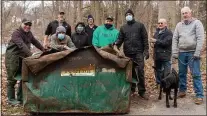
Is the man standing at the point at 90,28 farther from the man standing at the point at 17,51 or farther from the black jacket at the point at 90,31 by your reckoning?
the man standing at the point at 17,51

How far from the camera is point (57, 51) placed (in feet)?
21.9

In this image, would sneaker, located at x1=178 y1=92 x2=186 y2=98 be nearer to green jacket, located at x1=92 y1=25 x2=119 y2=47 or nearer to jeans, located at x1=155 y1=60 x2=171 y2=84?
jeans, located at x1=155 y1=60 x2=171 y2=84

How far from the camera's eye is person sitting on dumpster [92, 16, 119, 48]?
7.77 meters

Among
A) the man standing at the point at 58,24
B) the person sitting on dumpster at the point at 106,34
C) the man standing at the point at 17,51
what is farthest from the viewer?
the man standing at the point at 58,24

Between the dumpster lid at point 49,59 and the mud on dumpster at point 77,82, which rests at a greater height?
the dumpster lid at point 49,59

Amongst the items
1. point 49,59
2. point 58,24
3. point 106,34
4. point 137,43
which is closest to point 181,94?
point 137,43

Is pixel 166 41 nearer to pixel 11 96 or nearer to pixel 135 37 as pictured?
pixel 135 37

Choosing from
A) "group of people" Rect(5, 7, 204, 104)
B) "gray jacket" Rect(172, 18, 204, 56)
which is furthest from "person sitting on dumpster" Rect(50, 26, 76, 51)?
"gray jacket" Rect(172, 18, 204, 56)

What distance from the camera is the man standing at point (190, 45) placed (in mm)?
6871

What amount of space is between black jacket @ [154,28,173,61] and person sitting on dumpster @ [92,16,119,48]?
1.00m

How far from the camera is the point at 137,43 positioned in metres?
7.42

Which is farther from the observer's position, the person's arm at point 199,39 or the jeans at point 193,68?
the jeans at point 193,68

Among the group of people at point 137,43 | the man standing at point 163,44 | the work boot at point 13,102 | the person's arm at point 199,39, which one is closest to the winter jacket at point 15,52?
the group of people at point 137,43

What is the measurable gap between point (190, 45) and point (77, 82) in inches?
101
